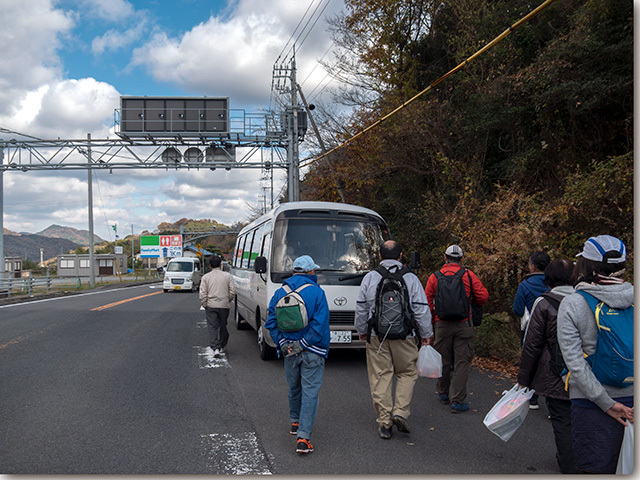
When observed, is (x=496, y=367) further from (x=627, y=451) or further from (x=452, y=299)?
(x=627, y=451)

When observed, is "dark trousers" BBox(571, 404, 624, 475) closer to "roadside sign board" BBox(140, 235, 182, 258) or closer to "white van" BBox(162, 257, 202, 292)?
"white van" BBox(162, 257, 202, 292)

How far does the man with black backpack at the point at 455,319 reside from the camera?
600cm

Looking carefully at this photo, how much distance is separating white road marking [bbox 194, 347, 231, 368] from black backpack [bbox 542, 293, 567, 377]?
585 cm

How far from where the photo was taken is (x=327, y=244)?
892cm

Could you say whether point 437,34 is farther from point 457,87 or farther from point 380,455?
point 380,455

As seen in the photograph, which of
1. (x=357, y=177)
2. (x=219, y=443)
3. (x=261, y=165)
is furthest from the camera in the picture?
(x=261, y=165)

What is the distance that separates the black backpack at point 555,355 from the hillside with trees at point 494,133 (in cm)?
499

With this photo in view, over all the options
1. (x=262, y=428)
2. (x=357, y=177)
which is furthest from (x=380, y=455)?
(x=357, y=177)

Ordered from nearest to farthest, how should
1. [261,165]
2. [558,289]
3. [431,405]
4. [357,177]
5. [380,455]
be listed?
[558,289], [380,455], [431,405], [357,177], [261,165]

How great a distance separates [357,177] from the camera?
19.5 m

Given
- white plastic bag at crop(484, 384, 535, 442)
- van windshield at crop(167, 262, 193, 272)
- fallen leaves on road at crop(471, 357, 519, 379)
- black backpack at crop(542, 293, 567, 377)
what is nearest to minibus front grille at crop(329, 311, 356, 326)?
fallen leaves on road at crop(471, 357, 519, 379)

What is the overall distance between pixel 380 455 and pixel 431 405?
6.31ft

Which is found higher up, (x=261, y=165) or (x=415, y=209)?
(x=261, y=165)

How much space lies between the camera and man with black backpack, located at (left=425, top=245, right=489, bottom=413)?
600 centimetres
